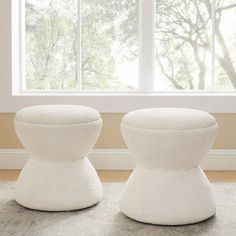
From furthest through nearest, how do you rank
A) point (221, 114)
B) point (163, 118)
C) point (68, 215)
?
point (221, 114), point (68, 215), point (163, 118)

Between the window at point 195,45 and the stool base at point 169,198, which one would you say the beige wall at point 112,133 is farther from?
the stool base at point 169,198

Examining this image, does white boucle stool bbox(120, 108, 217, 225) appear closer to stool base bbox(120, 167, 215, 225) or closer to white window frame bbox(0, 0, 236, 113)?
stool base bbox(120, 167, 215, 225)

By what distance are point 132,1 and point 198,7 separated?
0.55 metres

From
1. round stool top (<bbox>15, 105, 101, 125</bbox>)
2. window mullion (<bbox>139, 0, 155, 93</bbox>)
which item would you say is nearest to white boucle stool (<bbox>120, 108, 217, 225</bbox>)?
round stool top (<bbox>15, 105, 101, 125</bbox>)

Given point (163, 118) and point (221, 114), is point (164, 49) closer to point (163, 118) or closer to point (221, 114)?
point (221, 114)

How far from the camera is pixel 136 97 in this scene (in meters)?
3.93

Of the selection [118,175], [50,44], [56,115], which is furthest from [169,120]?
[50,44]

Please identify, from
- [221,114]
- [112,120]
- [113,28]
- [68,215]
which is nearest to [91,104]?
[112,120]

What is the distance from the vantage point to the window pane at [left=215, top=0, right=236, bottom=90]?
4.11 metres

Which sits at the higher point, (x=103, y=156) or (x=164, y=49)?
(x=164, y=49)

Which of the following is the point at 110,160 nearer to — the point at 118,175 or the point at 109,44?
the point at 118,175

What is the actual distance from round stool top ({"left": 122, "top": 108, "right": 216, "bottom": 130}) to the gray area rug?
0.51 m

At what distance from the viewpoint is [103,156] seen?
13.2 ft

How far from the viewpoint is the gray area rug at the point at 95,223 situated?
2.47m
